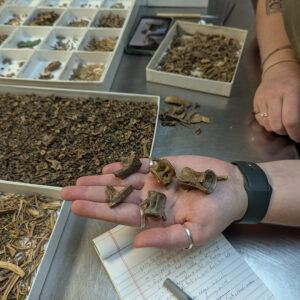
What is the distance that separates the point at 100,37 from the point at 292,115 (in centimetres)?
153

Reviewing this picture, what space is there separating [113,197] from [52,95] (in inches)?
39.1

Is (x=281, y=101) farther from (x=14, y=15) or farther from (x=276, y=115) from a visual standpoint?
(x=14, y=15)

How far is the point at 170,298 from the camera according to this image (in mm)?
1023

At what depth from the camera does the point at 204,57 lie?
1.95 m

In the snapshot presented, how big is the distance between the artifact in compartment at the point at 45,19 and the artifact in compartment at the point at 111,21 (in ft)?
1.38

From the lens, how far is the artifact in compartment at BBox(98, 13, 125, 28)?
2209 mm

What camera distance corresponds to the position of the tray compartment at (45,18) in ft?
7.50

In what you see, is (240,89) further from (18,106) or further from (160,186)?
(18,106)

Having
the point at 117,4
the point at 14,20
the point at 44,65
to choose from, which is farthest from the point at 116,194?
the point at 14,20

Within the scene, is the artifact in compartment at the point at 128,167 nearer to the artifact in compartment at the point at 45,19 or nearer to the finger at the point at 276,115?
the finger at the point at 276,115

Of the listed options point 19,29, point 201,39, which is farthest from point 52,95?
point 201,39

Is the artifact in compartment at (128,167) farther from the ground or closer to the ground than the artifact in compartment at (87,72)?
→ farther from the ground

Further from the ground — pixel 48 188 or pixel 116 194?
pixel 116 194

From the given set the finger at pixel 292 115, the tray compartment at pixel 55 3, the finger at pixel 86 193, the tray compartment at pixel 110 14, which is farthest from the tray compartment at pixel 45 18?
the finger at pixel 292 115
